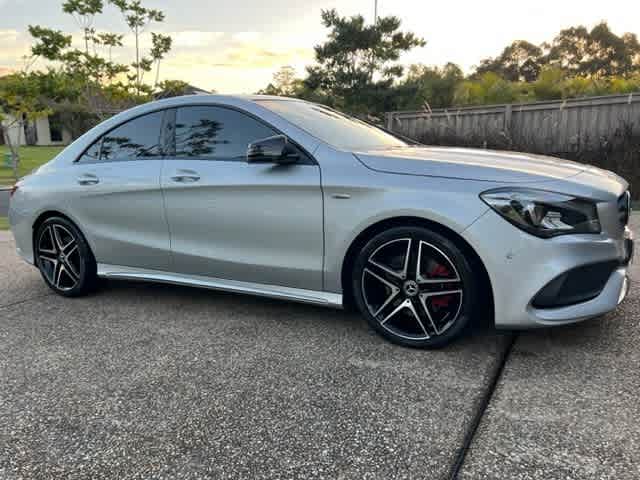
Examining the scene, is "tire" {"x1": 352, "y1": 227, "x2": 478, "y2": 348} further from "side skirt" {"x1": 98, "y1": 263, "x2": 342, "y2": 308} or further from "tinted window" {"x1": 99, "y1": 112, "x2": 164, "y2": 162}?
"tinted window" {"x1": 99, "y1": 112, "x2": 164, "y2": 162}

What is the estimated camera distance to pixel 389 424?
7.39 feet

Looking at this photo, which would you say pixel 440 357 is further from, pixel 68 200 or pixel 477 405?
pixel 68 200

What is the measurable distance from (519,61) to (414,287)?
57219 millimetres

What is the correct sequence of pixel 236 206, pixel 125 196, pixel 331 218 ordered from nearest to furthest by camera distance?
pixel 331 218, pixel 236 206, pixel 125 196

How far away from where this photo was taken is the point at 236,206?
11.1ft

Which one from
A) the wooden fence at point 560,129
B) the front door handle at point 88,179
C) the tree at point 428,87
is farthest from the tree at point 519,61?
the front door handle at point 88,179

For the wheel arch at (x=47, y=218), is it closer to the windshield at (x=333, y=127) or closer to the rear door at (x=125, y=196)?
the rear door at (x=125, y=196)

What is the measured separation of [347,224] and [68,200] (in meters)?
2.43

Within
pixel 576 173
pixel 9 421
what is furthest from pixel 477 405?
pixel 9 421

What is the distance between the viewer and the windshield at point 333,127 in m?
3.38

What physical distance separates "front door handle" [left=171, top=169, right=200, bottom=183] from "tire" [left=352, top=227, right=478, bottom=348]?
4.25 feet

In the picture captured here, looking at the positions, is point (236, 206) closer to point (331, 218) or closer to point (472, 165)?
point (331, 218)

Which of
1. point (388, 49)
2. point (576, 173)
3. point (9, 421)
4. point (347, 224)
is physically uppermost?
point (388, 49)

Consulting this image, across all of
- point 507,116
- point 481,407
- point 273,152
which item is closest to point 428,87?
point 507,116
